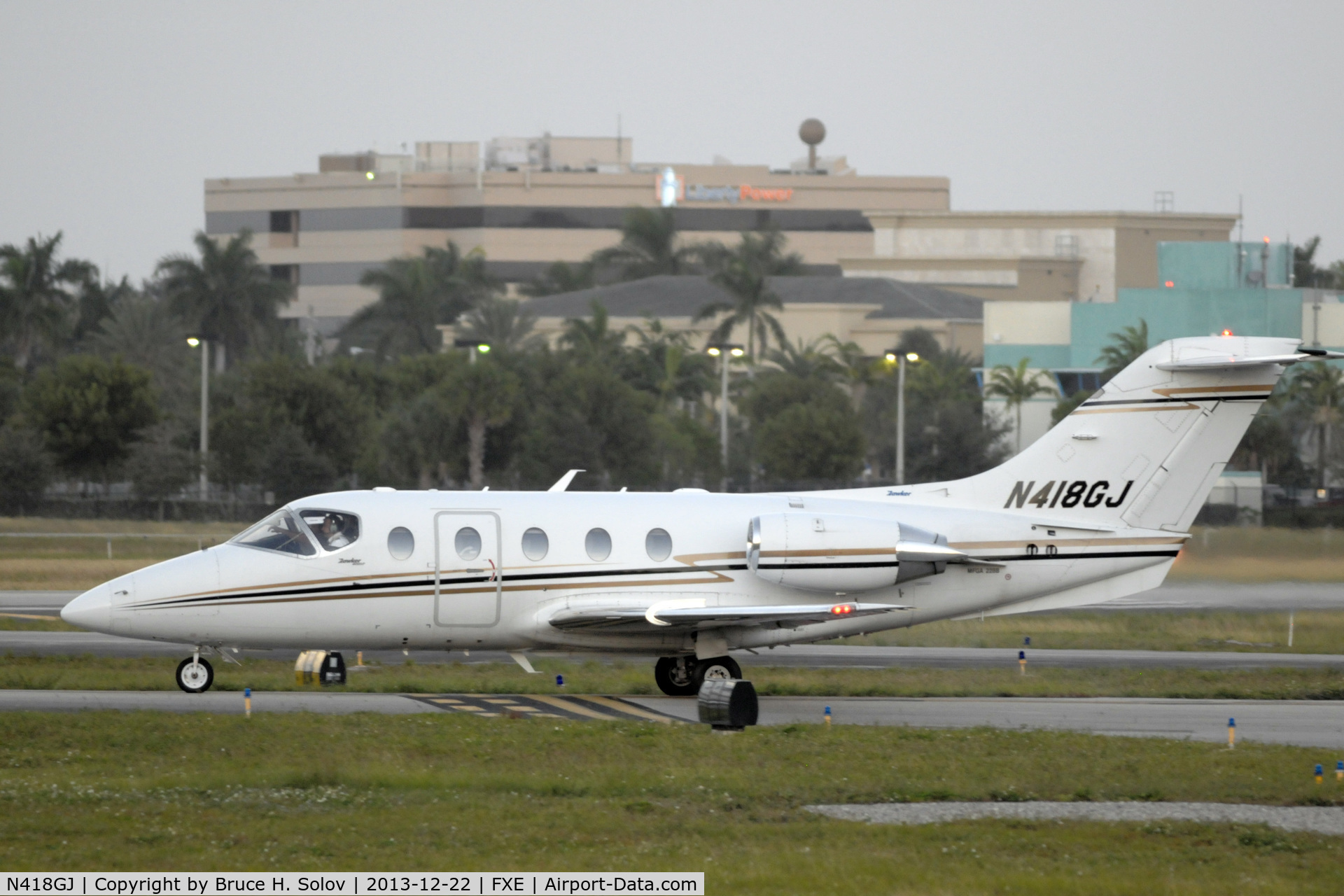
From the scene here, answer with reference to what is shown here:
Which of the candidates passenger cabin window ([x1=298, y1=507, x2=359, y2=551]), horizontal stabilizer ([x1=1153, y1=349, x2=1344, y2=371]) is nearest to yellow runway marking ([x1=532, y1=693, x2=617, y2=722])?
passenger cabin window ([x1=298, y1=507, x2=359, y2=551])

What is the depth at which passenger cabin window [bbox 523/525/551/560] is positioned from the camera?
22.3 meters

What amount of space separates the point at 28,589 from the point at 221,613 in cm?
2166

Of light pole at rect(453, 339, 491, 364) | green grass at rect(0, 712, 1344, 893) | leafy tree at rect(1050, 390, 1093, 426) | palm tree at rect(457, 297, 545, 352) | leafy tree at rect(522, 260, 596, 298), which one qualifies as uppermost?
leafy tree at rect(522, 260, 596, 298)

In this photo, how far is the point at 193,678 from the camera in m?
22.3

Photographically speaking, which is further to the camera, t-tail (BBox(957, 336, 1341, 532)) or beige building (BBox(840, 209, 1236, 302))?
beige building (BBox(840, 209, 1236, 302))

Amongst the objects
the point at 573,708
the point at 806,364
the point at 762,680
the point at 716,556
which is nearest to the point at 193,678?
the point at 573,708

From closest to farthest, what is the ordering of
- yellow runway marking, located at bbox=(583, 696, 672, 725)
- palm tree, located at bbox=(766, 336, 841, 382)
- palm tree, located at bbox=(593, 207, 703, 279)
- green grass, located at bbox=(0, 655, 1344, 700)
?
yellow runway marking, located at bbox=(583, 696, 672, 725)
green grass, located at bbox=(0, 655, 1344, 700)
palm tree, located at bbox=(766, 336, 841, 382)
palm tree, located at bbox=(593, 207, 703, 279)

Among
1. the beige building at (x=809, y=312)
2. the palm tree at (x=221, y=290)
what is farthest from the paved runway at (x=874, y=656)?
the palm tree at (x=221, y=290)

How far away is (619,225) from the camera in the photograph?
16850 cm

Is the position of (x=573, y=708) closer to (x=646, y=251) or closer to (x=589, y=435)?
(x=589, y=435)

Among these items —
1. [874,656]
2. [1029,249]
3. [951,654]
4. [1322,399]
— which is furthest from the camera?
[1029,249]

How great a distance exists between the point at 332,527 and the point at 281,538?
707 mm

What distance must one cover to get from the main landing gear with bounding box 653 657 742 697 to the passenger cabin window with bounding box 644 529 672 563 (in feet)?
5.16

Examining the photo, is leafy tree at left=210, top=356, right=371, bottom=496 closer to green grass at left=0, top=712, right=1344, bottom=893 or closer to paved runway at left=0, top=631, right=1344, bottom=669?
paved runway at left=0, top=631, right=1344, bottom=669
